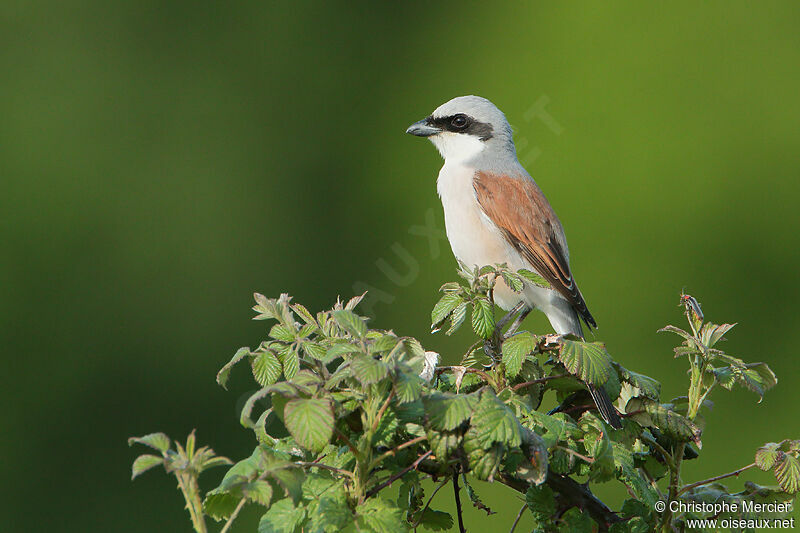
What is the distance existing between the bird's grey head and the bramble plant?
80.0 inches

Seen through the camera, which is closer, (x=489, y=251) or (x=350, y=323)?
(x=350, y=323)

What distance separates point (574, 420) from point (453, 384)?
21 centimetres

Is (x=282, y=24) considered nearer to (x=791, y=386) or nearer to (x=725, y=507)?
(x=791, y=386)

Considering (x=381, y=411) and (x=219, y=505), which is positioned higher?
(x=381, y=411)

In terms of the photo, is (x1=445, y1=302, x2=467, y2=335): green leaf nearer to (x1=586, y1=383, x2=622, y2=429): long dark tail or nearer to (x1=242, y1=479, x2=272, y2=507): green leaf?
(x1=586, y1=383, x2=622, y2=429): long dark tail

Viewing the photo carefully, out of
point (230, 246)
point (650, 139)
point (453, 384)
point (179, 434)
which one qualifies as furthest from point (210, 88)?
→ point (453, 384)

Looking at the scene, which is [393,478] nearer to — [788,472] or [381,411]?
[381,411]

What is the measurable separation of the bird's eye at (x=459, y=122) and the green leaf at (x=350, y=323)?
246 centimetres

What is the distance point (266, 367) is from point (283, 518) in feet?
0.71

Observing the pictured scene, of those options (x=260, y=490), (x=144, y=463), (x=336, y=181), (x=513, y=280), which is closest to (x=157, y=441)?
(x=144, y=463)

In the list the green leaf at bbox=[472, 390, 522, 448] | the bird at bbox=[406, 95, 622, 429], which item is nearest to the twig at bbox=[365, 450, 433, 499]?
the green leaf at bbox=[472, 390, 522, 448]

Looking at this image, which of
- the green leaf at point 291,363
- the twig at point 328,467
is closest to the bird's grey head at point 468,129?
the green leaf at point 291,363

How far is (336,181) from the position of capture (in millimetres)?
6824

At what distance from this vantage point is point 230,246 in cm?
652
